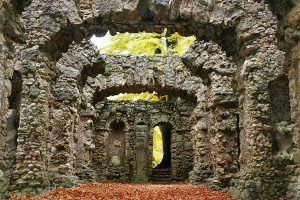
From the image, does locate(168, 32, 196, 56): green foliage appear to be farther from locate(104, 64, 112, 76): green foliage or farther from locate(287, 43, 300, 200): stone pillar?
Result: locate(287, 43, 300, 200): stone pillar

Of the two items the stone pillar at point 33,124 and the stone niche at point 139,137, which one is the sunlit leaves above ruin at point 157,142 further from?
the stone pillar at point 33,124

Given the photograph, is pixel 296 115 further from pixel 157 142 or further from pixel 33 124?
pixel 157 142

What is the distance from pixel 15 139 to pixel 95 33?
11.0 ft

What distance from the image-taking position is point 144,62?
1650cm

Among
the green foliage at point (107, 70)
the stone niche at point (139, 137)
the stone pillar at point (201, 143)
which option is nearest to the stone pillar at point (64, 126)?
the green foliage at point (107, 70)

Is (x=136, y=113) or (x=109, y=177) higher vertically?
(x=136, y=113)

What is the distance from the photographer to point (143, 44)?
81.6 ft

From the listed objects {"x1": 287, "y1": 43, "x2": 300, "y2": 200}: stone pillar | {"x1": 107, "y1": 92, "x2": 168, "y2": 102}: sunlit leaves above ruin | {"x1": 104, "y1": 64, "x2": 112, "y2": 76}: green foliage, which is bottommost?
{"x1": 287, "y1": 43, "x2": 300, "y2": 200}: stone pillar

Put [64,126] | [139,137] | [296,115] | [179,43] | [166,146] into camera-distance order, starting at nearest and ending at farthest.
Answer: [296,115], [64,126], [139,137], [179,43], [166,146]

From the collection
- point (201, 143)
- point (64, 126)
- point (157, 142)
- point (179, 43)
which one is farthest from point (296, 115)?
point (157, 142)

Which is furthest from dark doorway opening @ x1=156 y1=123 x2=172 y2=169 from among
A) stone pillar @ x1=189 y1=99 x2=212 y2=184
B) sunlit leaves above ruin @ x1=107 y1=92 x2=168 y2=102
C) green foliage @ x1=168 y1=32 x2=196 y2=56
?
stone pillar @ x1=189 y1=99 x2=212 y2=184

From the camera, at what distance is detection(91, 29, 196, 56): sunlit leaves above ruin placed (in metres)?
24.0

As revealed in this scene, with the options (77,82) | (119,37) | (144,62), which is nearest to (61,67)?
(77,82)

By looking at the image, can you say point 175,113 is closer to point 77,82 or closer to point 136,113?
point 136,113
